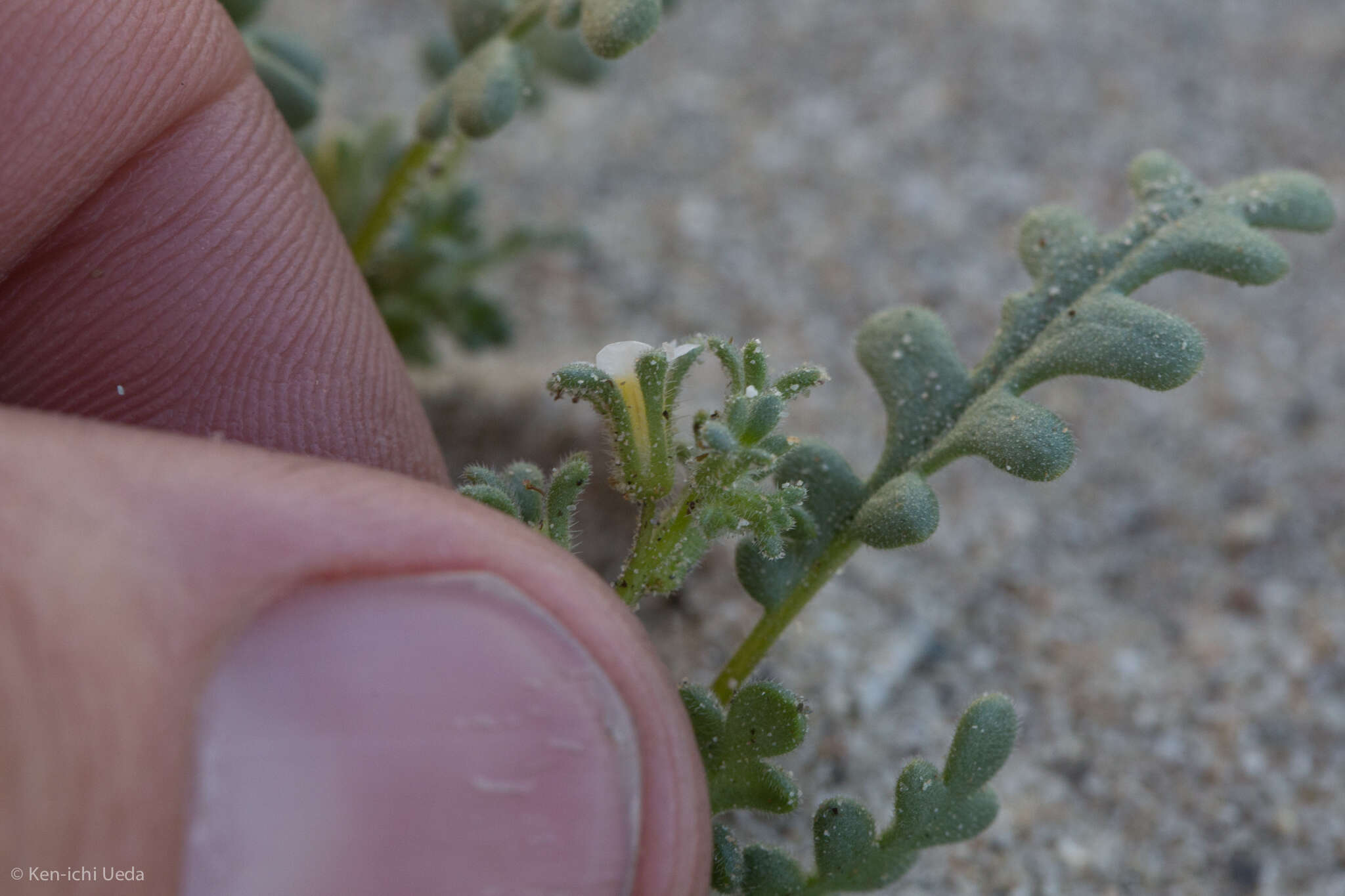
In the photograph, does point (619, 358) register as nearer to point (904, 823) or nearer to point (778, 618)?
point (778, 618)

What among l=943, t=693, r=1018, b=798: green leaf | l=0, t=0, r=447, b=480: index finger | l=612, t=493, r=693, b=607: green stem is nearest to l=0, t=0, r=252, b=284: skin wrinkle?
l=0, t=0, r=447, b=480: index finger

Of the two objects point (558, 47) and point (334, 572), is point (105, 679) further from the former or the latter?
point (558, 47)

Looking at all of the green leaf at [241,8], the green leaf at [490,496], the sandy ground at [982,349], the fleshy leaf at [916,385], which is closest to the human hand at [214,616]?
the green leaf at [490,496]

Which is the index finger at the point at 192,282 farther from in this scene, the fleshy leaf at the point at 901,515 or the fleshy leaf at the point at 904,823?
the fleshy leaf at the point at 904,823

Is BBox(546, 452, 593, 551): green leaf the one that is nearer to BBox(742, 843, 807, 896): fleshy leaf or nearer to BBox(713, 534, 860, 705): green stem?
BBox(713, 534, 860, 705): green stem

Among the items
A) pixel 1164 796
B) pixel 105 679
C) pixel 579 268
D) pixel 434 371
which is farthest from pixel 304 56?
pixel 1164 796
